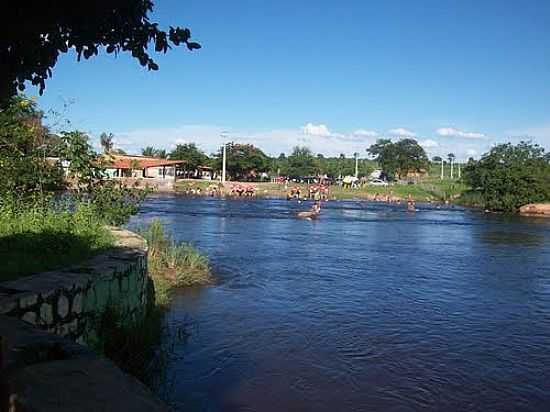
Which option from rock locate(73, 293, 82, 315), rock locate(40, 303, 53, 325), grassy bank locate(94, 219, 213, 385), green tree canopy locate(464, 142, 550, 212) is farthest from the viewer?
green tree canopy locate(464, 142, 550, 212)

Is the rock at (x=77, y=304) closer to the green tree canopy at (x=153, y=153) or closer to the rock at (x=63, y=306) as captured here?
the rock at (x=63, y=306)

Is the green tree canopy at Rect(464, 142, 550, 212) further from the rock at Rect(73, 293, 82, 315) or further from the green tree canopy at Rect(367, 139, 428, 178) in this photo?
the rock at Rect(73, 293, 82, 315)

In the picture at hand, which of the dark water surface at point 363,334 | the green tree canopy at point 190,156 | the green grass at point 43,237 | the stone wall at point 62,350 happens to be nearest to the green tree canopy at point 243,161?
the green tree canopy at point 190,156

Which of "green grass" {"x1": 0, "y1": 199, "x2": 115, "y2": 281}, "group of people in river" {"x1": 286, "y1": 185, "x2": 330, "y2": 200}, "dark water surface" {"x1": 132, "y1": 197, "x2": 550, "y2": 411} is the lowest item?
"dark water surface" {"x1": 132, "y1": 197, "x2": 550, "y2": 411}

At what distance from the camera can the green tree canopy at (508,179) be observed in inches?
2518

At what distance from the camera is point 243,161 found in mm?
97125

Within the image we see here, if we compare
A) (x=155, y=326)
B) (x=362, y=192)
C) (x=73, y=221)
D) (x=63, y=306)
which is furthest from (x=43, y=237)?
(x=362, y=192)

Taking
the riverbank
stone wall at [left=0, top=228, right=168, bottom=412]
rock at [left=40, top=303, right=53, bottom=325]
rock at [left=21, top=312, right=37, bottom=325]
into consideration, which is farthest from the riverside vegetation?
the riverbank

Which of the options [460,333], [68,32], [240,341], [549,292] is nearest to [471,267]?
[549,292]

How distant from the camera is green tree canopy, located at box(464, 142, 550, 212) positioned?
6397cm

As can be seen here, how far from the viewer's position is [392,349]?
1012cm

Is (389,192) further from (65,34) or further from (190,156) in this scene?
(65,34)

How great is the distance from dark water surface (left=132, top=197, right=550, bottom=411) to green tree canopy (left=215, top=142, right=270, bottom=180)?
7482cm

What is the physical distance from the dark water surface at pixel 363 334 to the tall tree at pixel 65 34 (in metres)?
4.51
